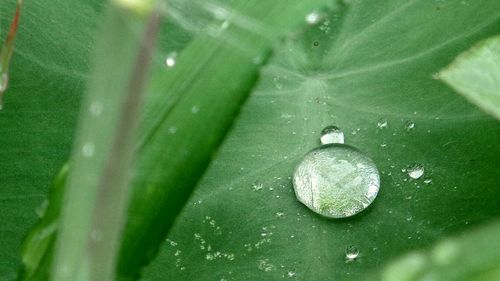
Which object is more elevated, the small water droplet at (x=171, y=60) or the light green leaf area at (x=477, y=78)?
the small water droplet at (x=171, y=60)

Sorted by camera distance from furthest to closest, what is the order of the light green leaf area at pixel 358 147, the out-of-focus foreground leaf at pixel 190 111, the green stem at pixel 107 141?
the light green leaf area at pixel 358 147 → the out-of-focus foreground leaf at pixel 190 111 → the green stem at pixel 107 141

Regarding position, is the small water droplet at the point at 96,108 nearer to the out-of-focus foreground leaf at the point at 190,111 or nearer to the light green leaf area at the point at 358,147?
the out-of-focus foreground leaf at the point at 190,111

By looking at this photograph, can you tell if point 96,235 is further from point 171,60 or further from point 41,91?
point 41,91

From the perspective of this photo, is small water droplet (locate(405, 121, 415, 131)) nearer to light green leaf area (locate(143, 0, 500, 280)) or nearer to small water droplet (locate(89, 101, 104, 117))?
light green leaf area (locate(143, 0, 500, 280))

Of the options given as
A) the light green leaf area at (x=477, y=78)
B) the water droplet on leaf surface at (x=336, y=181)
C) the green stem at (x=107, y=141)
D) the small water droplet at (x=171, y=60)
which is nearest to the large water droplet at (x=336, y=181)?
the water droplet on leaf surface at (x=336, y=181)

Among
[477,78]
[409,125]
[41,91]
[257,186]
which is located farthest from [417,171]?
[41,91]

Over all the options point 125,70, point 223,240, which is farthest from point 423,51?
point 125,70

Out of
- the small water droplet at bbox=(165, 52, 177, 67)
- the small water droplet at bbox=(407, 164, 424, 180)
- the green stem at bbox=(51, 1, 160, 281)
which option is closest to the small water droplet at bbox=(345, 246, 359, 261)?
the small water droplet at bbox=(407, 164, 424, 180)
